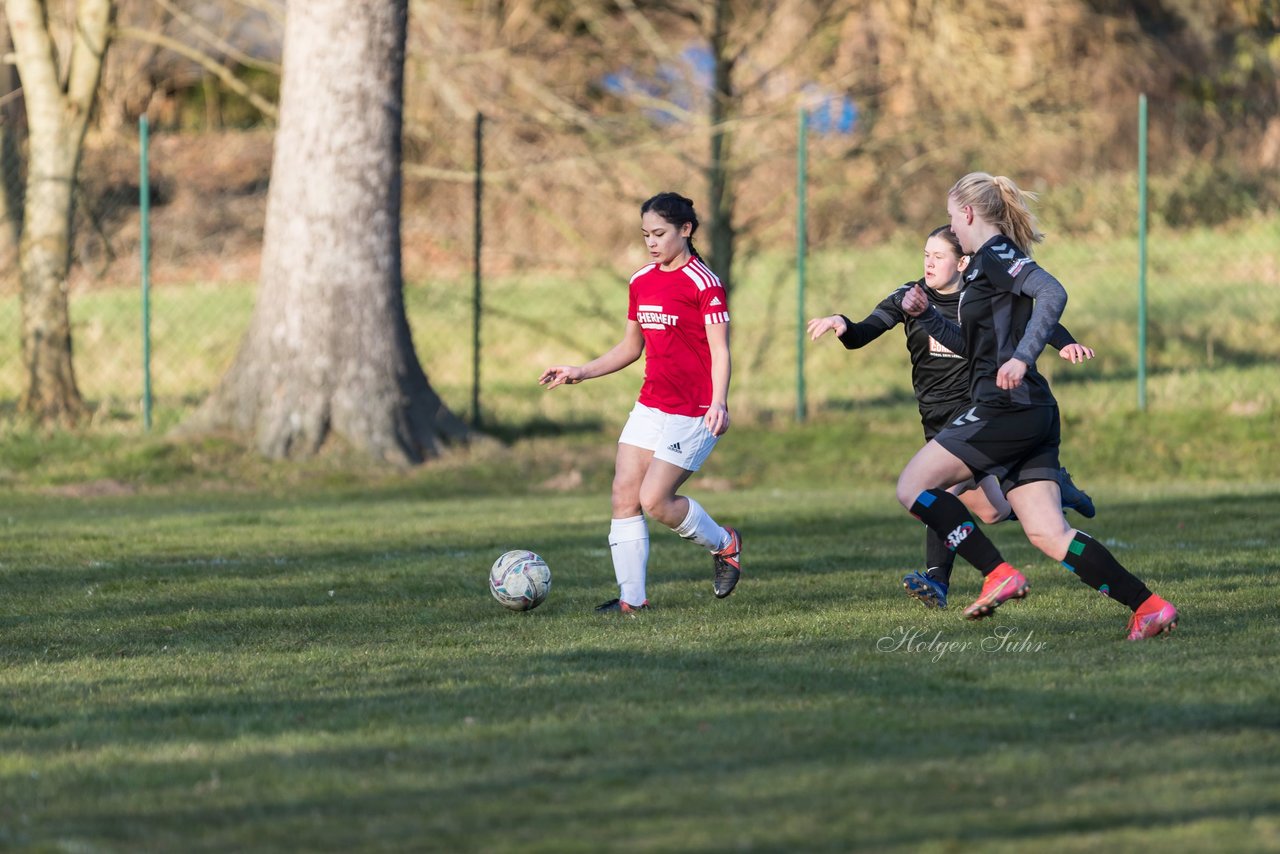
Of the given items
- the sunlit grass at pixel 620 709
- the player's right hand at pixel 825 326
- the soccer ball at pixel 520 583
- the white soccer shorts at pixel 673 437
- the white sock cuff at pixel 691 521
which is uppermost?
the player's right hand at pixel 825 326

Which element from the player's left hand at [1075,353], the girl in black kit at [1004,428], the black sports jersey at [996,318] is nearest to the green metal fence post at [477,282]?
the girl in black kit at [1004,428]

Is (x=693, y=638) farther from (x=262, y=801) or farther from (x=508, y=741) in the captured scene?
(x=262, y=801)

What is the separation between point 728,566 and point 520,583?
0.97 metres

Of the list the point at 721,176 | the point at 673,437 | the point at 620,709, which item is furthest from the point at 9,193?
the point at 620,709

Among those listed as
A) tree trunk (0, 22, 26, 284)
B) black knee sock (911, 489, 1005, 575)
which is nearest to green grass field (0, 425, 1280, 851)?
black knee sock (911, 489, 1005, 575)

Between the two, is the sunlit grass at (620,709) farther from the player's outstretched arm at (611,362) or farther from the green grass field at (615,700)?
the player's outstretched arm at (611,362)

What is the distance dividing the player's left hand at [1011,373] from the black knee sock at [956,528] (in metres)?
0.71

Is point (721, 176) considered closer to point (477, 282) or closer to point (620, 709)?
point (477, 282)

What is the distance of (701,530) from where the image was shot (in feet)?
25.6

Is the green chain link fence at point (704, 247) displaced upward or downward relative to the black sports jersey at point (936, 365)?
upward

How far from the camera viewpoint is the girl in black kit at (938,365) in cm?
722

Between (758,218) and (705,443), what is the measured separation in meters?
10.3

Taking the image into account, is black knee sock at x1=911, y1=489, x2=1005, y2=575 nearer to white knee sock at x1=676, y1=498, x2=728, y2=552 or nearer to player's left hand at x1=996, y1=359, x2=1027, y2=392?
player's left hand at x1=996, y1=359, x2=1027, y2=392

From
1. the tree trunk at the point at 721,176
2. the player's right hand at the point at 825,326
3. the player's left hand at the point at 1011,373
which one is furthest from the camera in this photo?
the tree trunk at the point at 721,176
